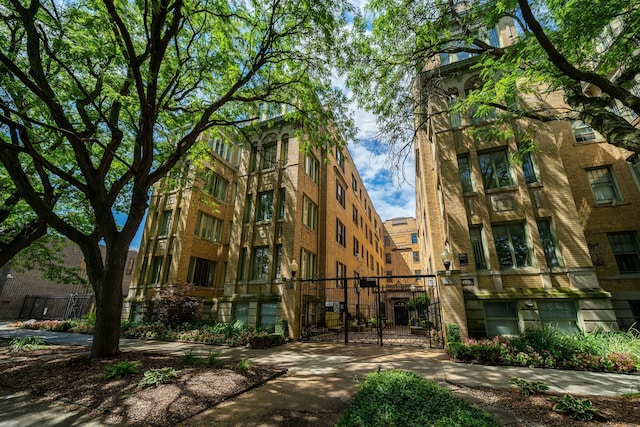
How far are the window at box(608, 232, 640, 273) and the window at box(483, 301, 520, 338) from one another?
19.8 feet

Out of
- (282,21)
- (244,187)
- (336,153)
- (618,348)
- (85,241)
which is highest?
(336,153)

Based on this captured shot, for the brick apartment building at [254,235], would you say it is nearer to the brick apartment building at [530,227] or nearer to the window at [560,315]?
the brick apartment building at [530,227]

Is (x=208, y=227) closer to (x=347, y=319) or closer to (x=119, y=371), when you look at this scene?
(x=347, y=319)

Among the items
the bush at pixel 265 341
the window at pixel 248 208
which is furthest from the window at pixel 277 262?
the bush at pixel 265 341

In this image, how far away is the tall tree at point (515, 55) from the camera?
6.59 m

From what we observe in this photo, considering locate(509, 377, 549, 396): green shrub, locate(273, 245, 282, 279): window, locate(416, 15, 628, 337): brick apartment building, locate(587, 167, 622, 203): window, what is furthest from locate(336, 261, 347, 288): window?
locate(587, 167, 622, 203): window

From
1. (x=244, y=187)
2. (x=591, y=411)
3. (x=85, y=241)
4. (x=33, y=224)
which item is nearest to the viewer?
A: (x=591, y=411)

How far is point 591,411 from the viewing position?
13.9 feet

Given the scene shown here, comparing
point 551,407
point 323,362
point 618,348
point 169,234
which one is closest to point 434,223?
point 618,348

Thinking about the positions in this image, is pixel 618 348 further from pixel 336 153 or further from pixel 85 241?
pixel 336 153

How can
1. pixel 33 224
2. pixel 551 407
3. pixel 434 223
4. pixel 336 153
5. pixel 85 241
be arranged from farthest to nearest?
1. pixel 336 153
2. pixel 434 223
3. pixel 33 224
4. pixel 85 241
5. pixel 551 407

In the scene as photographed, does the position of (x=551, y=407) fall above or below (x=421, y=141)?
below

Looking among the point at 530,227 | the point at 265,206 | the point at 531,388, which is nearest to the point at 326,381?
the point at 531,388

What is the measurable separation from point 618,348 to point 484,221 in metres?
5.75
